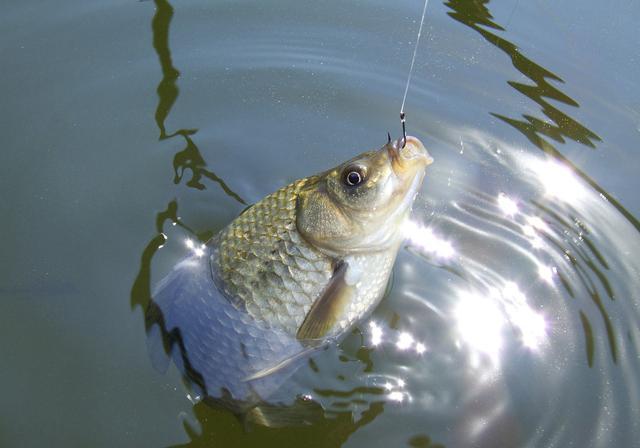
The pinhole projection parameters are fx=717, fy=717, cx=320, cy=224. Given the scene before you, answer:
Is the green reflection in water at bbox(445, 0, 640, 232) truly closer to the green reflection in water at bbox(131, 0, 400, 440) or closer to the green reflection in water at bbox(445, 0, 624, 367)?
the green reflection in water at bbox(445, 0, 624, 367)

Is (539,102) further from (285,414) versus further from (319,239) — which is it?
(285,414)

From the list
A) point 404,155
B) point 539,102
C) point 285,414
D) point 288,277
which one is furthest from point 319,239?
point 539,102

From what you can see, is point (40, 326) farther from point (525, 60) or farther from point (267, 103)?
point (525, 60)

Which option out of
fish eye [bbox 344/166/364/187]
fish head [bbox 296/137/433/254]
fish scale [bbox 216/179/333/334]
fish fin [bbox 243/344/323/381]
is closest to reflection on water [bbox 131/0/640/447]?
fish fin [bbox 243/344/323/381]

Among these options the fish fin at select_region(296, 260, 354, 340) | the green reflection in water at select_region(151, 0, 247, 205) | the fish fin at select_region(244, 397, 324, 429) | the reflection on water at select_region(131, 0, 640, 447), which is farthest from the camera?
the green reflection in water at select_region(151, 0, 247, 205)

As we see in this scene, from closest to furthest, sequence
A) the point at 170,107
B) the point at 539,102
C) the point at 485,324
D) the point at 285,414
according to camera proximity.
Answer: the point at 285,414
the point at 485,324
the point at 170,107
the point at 539,102

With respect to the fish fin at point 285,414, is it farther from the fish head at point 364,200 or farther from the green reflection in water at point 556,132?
the green reflection in water at point 556,132

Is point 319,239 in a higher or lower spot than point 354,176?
lower
